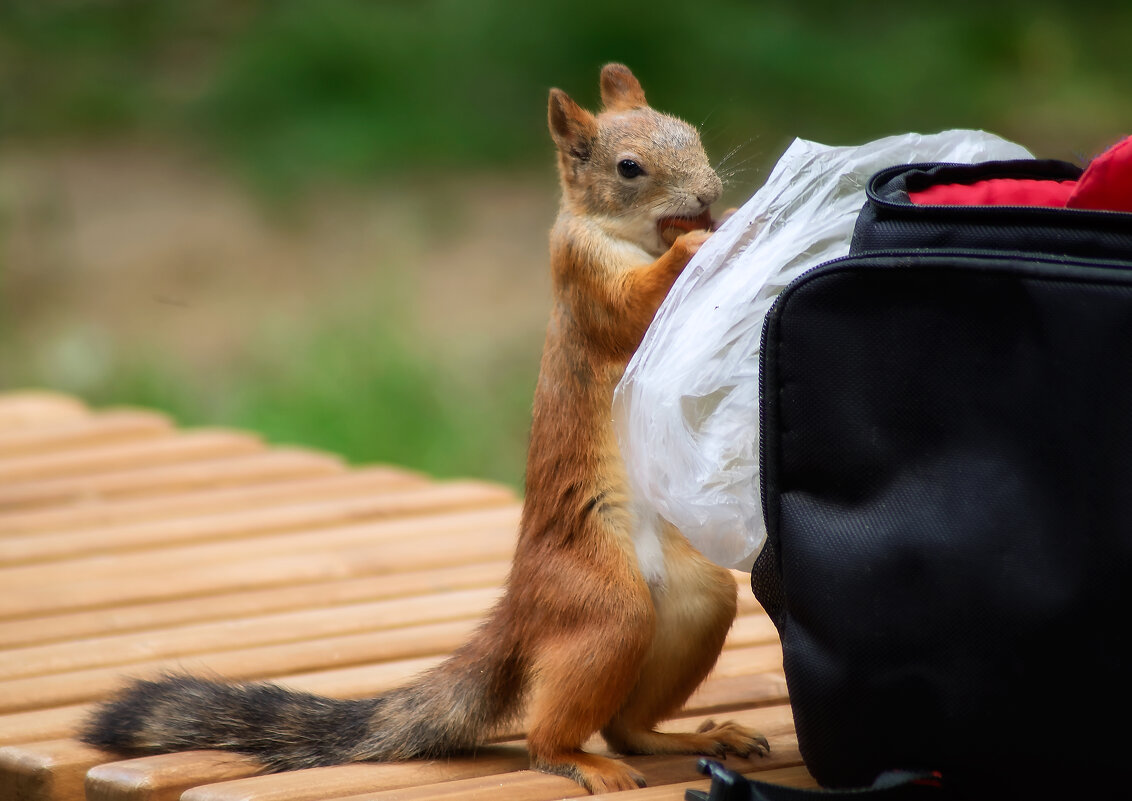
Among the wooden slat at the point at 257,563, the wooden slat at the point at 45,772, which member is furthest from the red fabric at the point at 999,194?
the wooden slat at the point at 257,563

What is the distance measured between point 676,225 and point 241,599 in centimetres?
93

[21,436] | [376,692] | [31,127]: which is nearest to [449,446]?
[21,436]

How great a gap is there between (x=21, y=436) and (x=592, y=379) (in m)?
2.07

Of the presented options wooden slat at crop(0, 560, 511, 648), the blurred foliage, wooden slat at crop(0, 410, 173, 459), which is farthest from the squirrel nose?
the blurred foliage

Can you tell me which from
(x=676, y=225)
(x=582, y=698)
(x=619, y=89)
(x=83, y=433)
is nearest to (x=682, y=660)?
(x=582, y=698)

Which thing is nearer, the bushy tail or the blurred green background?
the bushy tail

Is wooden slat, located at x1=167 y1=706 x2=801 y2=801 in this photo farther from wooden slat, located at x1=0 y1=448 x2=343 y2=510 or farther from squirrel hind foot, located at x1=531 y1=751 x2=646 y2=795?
wooden slat, located at x1=0 y1=448 x2=343 y2=510

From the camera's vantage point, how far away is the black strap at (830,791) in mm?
1190

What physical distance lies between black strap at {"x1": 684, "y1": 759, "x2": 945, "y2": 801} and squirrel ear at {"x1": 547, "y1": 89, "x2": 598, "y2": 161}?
0.75 m

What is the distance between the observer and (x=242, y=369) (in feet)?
18.1

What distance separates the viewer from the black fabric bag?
3.71ft

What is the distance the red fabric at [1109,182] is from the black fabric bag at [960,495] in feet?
0.22

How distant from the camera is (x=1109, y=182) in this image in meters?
1.22

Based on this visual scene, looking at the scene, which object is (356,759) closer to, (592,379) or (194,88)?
(592,379)
